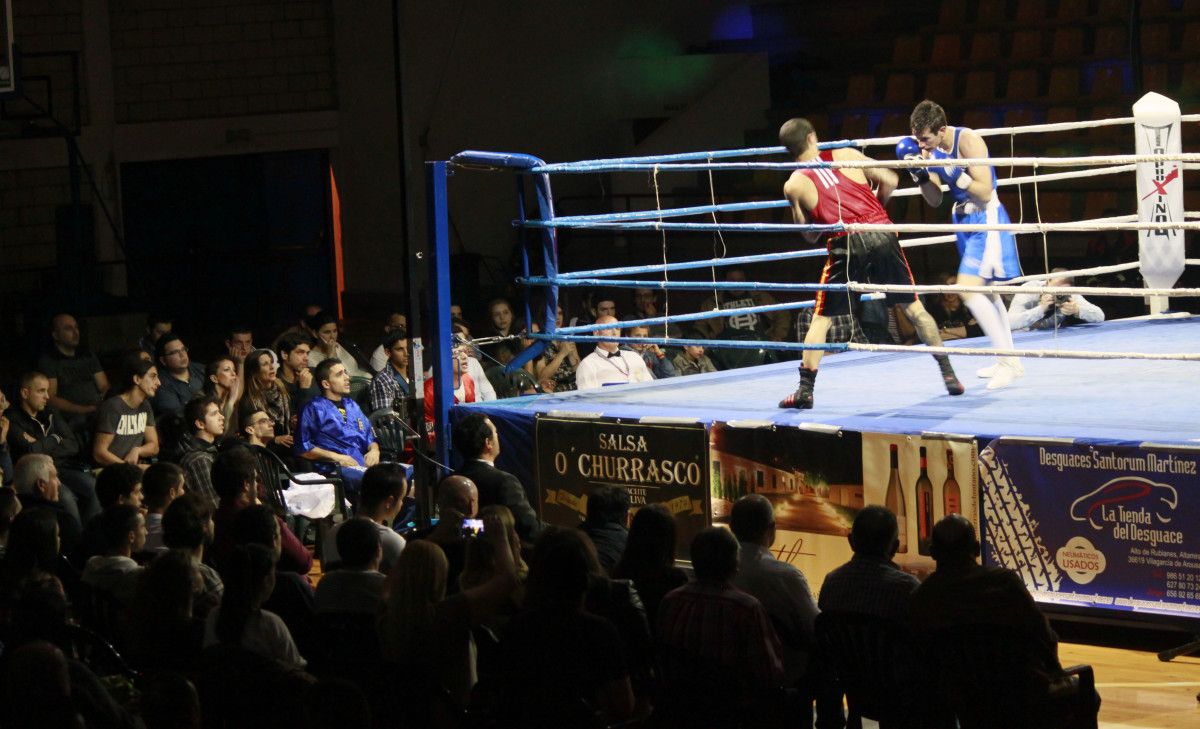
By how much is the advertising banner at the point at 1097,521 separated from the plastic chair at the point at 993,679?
1379 millimetres

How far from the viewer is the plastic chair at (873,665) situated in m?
3.48

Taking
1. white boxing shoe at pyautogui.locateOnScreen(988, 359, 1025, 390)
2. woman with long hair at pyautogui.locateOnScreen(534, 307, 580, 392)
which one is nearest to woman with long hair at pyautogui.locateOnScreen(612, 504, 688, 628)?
white boxing shoe at pyautogui.locateOnScreen(988, 359, 1025, 390)

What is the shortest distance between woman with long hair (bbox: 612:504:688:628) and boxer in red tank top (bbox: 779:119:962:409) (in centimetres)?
192

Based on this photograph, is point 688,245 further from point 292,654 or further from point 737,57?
point 292,654

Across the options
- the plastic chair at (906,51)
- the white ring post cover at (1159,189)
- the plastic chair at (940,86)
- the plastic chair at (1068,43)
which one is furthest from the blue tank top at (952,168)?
the plastic chair at (906,51)

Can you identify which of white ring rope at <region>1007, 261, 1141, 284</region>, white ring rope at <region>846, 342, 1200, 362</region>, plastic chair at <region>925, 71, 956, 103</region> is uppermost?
plastic chair at <region>925, 71, 956, 103</region>

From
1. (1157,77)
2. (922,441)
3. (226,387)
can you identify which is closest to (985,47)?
(1157,77)

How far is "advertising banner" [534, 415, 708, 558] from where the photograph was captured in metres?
5.59

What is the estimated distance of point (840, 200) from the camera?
19.1ft

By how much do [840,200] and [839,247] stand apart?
205mm

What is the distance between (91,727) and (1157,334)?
582 centimetres

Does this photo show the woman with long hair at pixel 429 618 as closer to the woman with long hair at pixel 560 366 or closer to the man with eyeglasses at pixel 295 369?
the man with eyeglasses at pixel 295 369

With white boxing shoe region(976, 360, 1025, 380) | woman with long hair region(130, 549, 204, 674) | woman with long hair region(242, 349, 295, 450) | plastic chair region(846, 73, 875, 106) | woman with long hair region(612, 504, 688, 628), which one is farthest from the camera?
plastic chair region(846, 73, 875, 106)

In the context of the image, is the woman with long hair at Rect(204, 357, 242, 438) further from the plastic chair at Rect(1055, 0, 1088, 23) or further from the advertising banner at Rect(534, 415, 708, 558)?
the plastic chair at Rect(1055, 0, 1088, 23)
